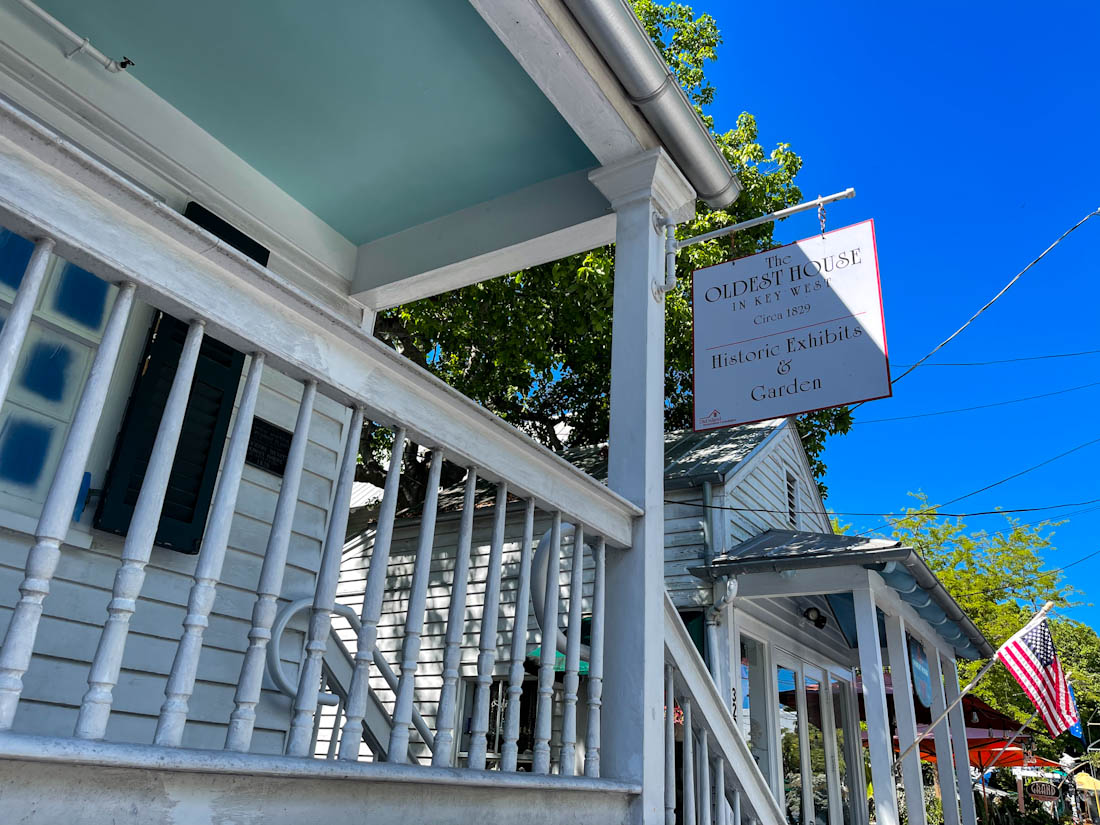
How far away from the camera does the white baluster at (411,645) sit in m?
1.72

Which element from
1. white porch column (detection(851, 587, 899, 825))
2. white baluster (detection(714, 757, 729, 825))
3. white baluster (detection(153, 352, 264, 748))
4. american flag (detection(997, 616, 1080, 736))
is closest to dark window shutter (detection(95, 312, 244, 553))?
white baluster (detection(153, 352, 264, 748))

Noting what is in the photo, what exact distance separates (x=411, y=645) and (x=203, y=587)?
0.51 metres

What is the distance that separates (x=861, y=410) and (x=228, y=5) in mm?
15685

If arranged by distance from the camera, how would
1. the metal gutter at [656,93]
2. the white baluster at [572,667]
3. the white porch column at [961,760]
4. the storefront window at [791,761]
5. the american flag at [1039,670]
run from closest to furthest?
the white baluster at [572,667] → the metal gutter at [656,93] → the american flag at [1039,670] → the white porch column at [961,760] → the storefront window at [791,761]

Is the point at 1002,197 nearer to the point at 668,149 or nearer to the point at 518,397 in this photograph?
the point at 518,397

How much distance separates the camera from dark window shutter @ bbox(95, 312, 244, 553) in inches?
118

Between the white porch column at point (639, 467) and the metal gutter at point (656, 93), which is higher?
the metal gutter at point (656, 93)

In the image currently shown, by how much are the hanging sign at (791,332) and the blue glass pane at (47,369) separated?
2809mm

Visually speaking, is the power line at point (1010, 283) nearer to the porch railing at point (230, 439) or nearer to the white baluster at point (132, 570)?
the porch railing at point (230, 439)

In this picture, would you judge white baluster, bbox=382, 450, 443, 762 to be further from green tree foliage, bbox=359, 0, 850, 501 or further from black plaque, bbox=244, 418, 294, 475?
green tree foliage, bbox=359, 0, 850, 501

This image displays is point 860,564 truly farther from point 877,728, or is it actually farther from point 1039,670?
point 1039,670

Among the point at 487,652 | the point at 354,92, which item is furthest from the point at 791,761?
the point at 354,92

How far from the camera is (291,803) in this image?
1.50 m

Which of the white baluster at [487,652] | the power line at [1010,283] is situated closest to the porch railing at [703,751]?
the white baluster at [487,652]
